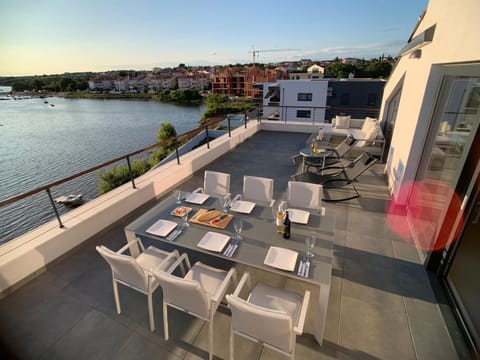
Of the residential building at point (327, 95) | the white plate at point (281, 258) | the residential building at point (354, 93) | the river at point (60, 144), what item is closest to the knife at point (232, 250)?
the white plate at point (281, 258)

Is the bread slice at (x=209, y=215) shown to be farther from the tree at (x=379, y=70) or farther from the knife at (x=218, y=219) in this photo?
the tree at (x=379, y=70)

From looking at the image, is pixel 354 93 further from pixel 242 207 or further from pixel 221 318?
pixel 221 318

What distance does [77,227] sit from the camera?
115 inches

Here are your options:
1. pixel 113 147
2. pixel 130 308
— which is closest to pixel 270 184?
pixel 130 308

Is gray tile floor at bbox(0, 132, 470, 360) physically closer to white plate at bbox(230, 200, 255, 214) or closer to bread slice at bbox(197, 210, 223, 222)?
bread slice at bbox(197, 210, 223, 222)

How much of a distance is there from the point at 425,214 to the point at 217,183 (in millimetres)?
2872

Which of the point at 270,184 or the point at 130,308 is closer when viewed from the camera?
the point at 130,308

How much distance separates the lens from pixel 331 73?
40.7m

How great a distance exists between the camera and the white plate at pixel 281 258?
177 centimetres

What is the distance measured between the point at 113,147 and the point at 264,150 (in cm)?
2655

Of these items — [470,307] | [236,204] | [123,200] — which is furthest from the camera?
[123,200]

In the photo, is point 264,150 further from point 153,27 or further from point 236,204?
point 153,27

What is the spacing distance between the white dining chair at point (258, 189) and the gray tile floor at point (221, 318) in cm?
112

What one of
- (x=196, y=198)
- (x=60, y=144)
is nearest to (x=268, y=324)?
(x=196, y=198)
